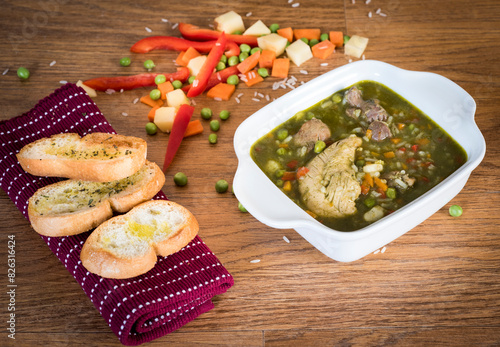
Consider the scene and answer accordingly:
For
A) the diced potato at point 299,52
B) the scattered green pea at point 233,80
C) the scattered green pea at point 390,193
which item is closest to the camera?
the scattered green pea at point 390,193

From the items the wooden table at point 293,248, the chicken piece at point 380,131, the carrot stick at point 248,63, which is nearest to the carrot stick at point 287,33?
the wooden table at point 293,248

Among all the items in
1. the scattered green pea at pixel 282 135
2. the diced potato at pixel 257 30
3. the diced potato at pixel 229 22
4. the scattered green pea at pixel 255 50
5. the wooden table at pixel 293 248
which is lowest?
the wooden table at pixel 293 248

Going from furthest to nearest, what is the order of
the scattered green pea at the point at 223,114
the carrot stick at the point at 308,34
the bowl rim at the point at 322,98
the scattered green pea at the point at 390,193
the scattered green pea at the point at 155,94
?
1. the carrot stick at the point at 308,34
2. the scattered green pea at the point at 155,94
3. the scattered green pea at the point at 223,114
4. the scattered green pea at the point at 390,193
5. the bowl rim at the point at 322,98

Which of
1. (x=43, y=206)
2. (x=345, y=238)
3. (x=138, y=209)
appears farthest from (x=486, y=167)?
(x=43, y=206)

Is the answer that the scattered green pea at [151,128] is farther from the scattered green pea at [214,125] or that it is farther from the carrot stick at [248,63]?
the carrot stick at [248,63]

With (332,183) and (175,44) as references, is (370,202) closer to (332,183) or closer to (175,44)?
(332,183)

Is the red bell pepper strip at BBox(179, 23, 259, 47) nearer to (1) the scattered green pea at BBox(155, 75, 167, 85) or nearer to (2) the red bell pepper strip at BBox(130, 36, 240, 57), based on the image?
(2) the red bell pepper strip at BBox(130, 36, 240, 57)

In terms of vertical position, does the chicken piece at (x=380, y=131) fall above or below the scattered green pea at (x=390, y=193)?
above
